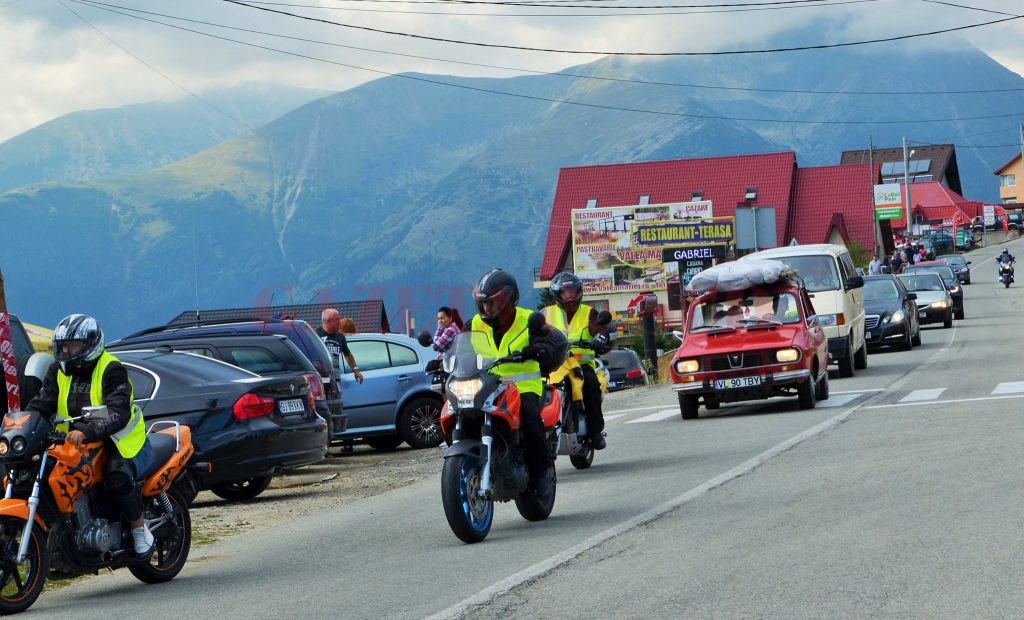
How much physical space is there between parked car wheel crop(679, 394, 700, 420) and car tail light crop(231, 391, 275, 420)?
23.5 feet

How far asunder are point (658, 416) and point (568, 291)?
744cm

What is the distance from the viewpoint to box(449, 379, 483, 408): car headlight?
9.90m

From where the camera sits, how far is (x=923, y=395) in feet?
63.4

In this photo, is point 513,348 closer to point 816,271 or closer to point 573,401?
point 573,401

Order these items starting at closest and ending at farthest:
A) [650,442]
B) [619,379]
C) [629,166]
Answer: [650,442]
[619,379]
[629,166]

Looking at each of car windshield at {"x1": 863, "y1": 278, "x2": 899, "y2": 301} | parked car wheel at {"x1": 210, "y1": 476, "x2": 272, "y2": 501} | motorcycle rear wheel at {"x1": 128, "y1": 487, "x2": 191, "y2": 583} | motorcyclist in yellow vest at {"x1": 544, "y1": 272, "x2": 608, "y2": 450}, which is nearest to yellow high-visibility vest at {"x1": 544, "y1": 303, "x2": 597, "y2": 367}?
motorcyclist in yellow vest at {"x1": 544, "y1": 272, "x2": 608, "y2": 450}

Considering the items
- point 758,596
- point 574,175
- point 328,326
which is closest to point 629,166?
point 574,175

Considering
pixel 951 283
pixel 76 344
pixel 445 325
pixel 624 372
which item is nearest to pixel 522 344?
pixel 76 344

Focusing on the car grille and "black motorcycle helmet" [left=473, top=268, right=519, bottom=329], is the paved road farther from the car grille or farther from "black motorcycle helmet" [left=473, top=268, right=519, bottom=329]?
the car grille

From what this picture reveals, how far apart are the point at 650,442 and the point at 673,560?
848 centimetres

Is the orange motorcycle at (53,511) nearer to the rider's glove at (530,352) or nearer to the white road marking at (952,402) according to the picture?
the rider's glove at (530,352)

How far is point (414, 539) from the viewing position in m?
10.6

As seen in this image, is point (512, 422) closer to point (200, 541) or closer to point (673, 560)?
point (673, 560)

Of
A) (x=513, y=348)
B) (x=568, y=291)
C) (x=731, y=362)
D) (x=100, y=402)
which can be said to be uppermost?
(x=568, y=291)
